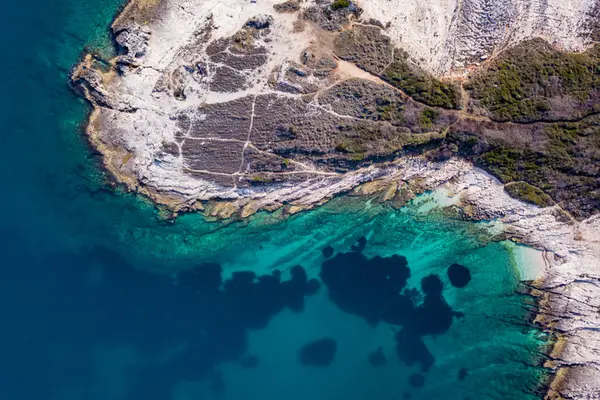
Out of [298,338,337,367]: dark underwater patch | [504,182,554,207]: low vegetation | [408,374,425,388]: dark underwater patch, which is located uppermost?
[504,182,554,207]: low vegetation

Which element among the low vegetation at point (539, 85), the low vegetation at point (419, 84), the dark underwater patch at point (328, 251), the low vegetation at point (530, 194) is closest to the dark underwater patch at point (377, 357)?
the dark underwater patch at point (328, 251)

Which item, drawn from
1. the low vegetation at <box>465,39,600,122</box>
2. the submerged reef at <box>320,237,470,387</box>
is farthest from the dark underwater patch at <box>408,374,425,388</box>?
the low vegetation at <box>465,39,600,122</box>

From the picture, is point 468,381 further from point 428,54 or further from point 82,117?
point 82,117

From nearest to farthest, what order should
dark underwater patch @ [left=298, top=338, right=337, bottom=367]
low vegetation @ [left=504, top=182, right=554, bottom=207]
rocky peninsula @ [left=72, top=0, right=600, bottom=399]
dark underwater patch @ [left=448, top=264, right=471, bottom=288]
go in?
1. rocky peninsula @ [left=72, top=0, right=600, bottom=399]
2. low vegetation @ [left=504, top=182, right=554, bottom=207]
3. dark underwater patch @ [left=448, top=264, right=471, bottom=288]
4. dark underwater patch @ [left=298, top=338, right=337, bottom=367]

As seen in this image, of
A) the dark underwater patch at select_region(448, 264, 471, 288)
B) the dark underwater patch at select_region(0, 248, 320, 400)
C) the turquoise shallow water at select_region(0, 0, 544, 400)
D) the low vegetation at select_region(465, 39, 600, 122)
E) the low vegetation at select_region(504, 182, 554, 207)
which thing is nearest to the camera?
the low vegetation at select_region(465, 39, 600, 122)

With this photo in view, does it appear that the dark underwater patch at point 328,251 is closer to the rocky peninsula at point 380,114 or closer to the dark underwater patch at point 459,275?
the rocky peninsula at point 380,114

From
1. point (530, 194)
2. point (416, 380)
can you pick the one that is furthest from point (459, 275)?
point (416, 380)

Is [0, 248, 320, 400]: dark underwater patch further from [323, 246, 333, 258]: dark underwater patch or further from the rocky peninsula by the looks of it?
the rocky peninsula

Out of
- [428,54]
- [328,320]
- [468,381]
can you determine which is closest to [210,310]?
[328,320]
